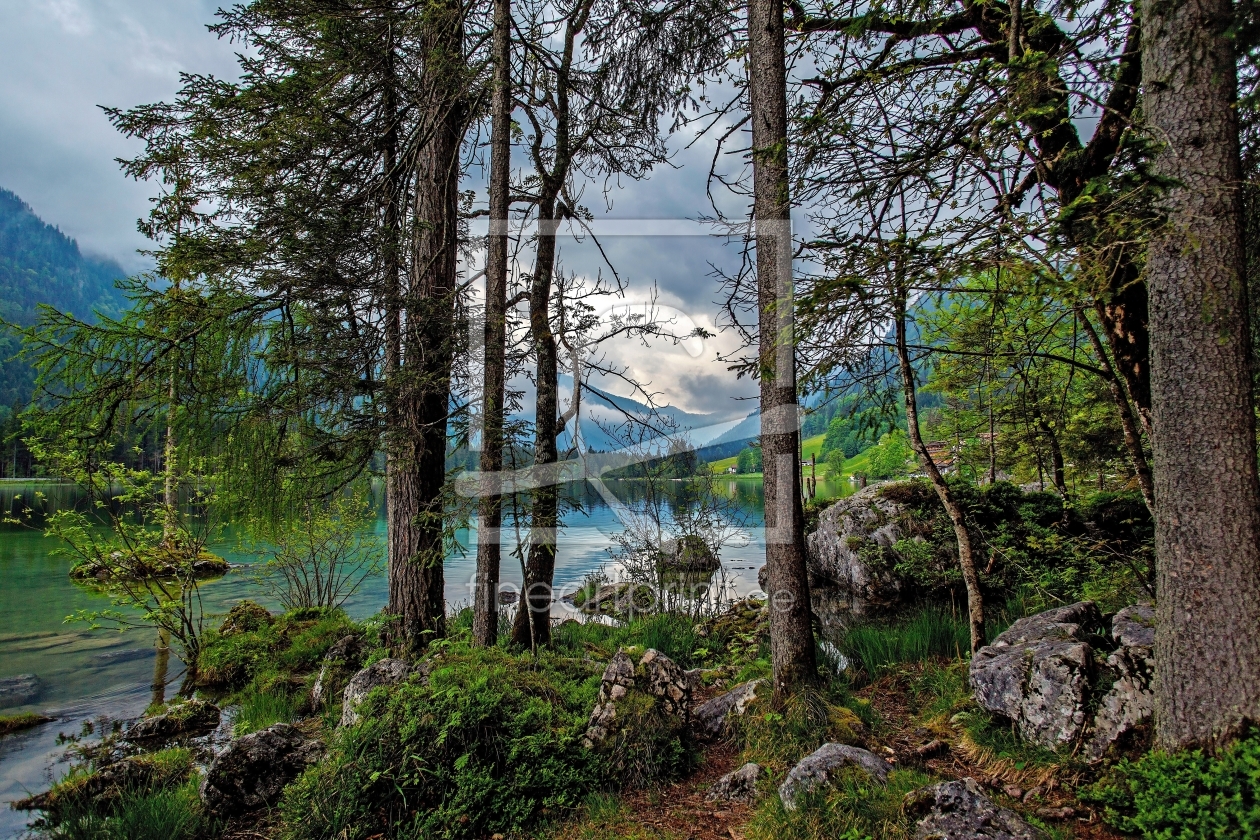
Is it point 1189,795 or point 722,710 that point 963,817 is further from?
point 722,710

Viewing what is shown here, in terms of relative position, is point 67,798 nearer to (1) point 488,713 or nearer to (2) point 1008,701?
(1) point 488,713

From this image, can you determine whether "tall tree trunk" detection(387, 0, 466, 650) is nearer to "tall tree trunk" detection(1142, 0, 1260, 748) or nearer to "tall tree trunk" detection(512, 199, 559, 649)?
"tall tree trunk" detection(512, 199, 559, 649)

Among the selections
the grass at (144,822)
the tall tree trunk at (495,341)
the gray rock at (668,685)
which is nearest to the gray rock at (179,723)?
the grass at (144,822)

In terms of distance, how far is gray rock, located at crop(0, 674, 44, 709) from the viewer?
22.5 ft

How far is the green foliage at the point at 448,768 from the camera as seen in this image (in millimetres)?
3162

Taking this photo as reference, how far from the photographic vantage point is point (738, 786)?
3412 millimetres

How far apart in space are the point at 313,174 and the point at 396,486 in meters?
3.66

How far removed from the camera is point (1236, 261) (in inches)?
107

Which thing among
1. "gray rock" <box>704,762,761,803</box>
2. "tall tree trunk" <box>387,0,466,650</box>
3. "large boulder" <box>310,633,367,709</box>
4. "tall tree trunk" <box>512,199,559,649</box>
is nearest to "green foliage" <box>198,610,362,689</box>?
"large boulder" <box>310,633,367,709</box>

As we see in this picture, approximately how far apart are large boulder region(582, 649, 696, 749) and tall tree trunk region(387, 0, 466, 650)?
2128 millimetres

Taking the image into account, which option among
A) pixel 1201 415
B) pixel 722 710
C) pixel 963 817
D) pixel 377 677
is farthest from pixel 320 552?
pixel 1201 415

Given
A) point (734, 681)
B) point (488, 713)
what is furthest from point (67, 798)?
point (734, 681)

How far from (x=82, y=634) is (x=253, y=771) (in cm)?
853

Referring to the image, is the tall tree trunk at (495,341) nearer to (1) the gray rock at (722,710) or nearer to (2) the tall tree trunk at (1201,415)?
(1) the gray rock at (722,710)
